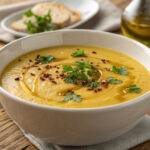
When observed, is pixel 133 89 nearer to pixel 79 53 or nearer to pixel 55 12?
pixel 79 53

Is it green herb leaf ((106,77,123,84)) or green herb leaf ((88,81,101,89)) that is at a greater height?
green herb leaf ((88,81,101,89))

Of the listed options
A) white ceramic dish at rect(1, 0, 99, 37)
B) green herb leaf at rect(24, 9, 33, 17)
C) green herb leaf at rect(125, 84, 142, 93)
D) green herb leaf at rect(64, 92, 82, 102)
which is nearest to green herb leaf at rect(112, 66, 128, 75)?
green herb leaf at rect(125, 84, 142, 93)

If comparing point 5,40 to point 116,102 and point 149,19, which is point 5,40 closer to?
point 149,19

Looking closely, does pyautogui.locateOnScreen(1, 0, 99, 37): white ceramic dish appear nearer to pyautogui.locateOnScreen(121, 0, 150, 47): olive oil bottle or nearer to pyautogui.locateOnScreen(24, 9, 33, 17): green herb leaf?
pyautogui.locateOnScreen(24, 9, 33, 17): green herb leaf

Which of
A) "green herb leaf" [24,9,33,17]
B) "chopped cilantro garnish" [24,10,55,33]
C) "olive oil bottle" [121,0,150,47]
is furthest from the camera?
"green herb leaf" [24,9,33,17]

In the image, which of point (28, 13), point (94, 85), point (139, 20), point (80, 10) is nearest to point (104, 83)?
point (94, 85)

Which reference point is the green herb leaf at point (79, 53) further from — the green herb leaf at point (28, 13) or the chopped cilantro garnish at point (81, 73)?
the green herb leaf at point (28, 13)
